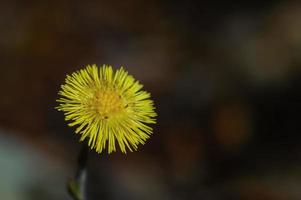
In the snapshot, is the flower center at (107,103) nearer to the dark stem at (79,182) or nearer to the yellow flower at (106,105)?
the yellow flower at (106,105)

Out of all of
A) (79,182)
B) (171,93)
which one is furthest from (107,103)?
(171,93)

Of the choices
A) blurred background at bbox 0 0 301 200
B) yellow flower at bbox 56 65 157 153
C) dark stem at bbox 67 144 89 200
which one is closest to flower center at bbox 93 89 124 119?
yellow flower at bbox 56 65 157 153

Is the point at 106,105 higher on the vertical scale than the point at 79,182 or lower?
higher

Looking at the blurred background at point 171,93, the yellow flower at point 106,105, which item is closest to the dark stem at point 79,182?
the yellow flower at point 106,105

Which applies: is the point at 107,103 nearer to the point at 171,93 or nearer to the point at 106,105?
the point at 106,105

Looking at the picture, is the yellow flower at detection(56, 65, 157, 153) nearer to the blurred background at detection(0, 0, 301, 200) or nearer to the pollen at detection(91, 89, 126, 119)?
the pollen at detection(91, 89, 126, 119)

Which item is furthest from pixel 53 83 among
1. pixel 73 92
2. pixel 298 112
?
pixel 73 92

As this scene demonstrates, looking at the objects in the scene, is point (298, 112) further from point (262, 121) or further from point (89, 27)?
point (89, 27)
